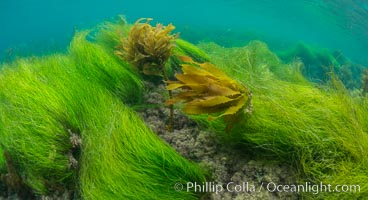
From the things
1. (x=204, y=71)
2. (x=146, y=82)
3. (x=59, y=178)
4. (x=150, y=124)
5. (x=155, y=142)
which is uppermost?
(x=146, y=82)

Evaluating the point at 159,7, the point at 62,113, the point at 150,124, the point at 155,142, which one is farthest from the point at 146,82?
the point at 159,7

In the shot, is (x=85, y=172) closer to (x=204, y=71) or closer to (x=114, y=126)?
(x=114, y=126)

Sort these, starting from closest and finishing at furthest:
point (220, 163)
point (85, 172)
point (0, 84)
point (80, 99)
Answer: point (85, 172) → point (220, 163) → point (80, 99) → point (0, 84)

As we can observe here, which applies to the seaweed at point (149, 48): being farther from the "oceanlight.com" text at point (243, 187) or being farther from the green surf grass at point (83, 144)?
the "oceanlight.com" text at point (243, 187)

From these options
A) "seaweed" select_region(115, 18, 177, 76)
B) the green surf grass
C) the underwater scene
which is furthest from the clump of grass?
"seaweed" select_region(115, 18, 177, 76)
